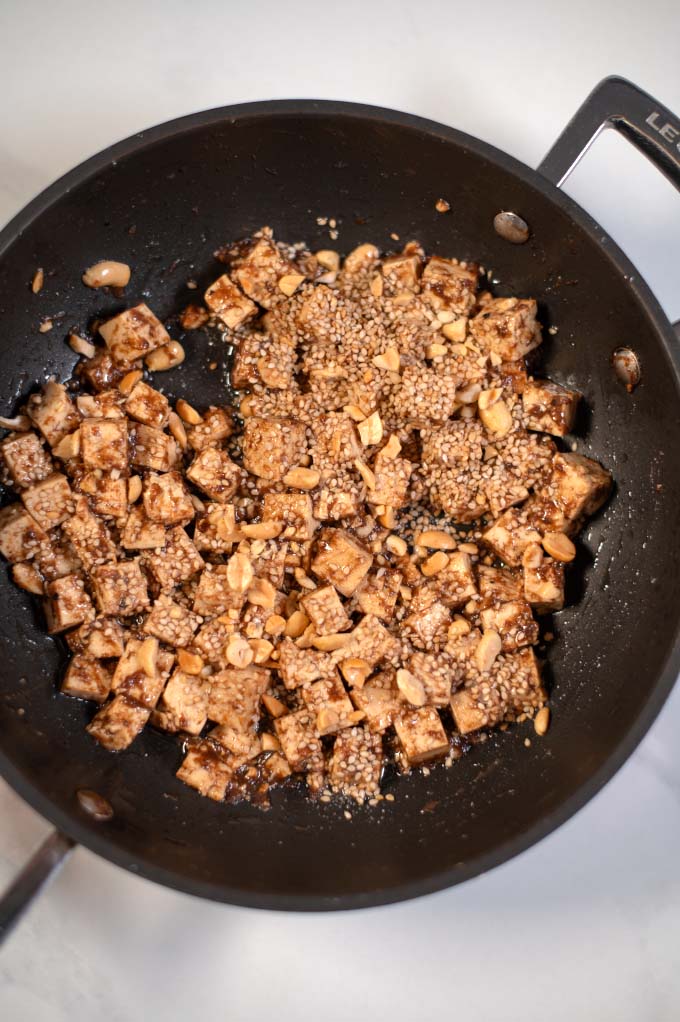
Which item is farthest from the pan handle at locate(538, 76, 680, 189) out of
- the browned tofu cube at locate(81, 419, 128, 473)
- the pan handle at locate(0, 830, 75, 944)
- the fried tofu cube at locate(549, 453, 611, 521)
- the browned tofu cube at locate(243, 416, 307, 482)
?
the pan handle at locate(0, 830, 75, 944)

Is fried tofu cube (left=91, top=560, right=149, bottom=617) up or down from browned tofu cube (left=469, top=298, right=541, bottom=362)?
down

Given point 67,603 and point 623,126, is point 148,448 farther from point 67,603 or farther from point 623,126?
point 623,126

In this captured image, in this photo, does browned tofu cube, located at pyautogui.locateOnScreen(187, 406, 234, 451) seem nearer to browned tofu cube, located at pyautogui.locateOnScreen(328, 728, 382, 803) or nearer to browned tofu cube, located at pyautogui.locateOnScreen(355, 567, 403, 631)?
browned tofu cube, located at pyautogui.locateOnScreen(355, 567, 403, 631)

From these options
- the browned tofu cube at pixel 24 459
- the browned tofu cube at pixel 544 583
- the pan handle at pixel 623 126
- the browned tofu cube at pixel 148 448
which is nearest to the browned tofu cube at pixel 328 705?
the browned tofu cube at pixel 544 583

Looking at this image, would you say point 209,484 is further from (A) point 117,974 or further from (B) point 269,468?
(A) point 117,974

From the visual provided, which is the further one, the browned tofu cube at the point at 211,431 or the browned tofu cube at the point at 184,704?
the browned tofu cube at the point at 211,431

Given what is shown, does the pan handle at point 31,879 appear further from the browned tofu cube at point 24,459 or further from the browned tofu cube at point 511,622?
the browned tofu cube at point 511,622

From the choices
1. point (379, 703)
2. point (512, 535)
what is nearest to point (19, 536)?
point (379, 703)
